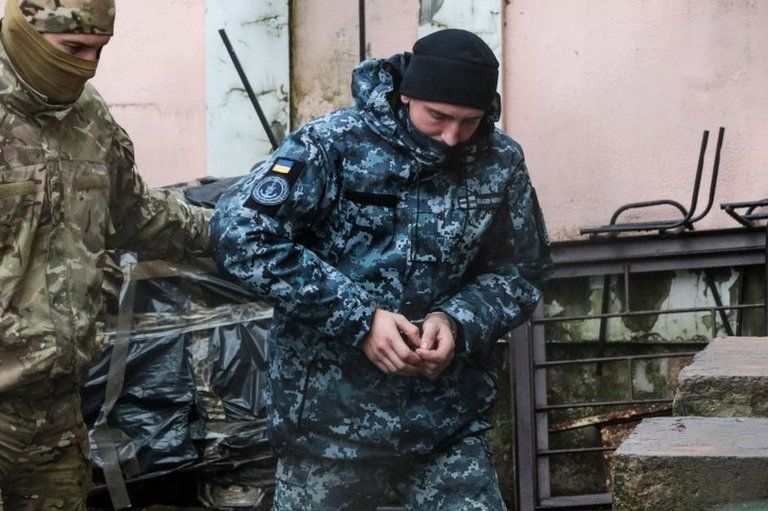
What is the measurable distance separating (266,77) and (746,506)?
3.94 metres

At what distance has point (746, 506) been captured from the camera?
2.91 metres

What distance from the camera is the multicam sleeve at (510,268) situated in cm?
352

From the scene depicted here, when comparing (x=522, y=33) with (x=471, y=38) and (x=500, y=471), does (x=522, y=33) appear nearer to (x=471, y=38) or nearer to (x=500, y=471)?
(x=500, y=471)

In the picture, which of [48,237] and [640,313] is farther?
[640,313]

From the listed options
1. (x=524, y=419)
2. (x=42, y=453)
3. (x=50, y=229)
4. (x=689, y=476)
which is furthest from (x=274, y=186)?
(x=524, y=419)

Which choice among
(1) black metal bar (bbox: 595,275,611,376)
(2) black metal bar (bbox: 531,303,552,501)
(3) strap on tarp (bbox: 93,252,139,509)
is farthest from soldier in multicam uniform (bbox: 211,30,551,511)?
(1) black metal bar (bbox: 595,275,611,376)

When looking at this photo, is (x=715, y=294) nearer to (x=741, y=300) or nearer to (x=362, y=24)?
(x=741, y=300)

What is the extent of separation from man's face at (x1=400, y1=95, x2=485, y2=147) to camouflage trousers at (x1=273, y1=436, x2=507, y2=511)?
2.39ft

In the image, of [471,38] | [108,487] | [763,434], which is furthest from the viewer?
[108,487]

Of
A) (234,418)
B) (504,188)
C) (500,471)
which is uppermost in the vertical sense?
(504,188)

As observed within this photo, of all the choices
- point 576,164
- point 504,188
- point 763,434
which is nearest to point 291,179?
point 504,188

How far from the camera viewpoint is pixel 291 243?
3.36 meters

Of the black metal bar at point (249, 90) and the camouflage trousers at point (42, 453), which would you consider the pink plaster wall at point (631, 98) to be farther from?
the camouflage trousers at point (42, 453)

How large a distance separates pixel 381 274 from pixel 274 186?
0.33 m
